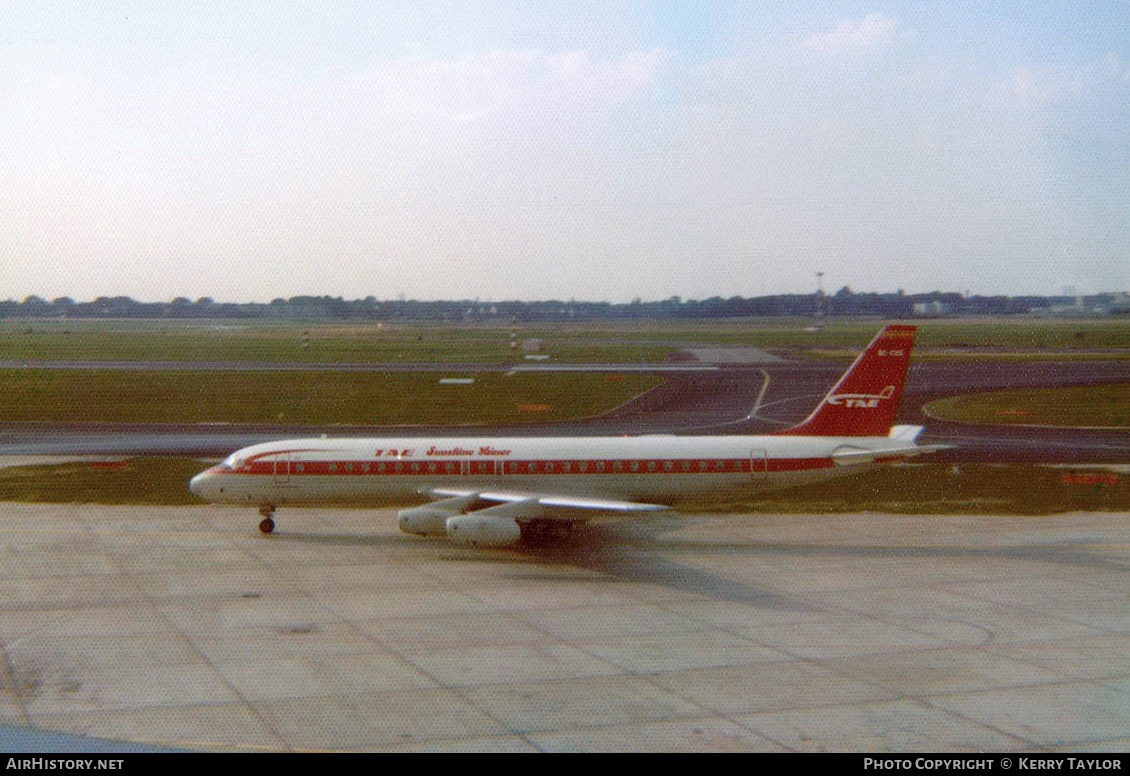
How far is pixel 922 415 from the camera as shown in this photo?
7056cm

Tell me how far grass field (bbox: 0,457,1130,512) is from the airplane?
11.8ft

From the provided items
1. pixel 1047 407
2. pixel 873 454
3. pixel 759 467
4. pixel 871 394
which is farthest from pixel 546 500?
pixel 1047 407

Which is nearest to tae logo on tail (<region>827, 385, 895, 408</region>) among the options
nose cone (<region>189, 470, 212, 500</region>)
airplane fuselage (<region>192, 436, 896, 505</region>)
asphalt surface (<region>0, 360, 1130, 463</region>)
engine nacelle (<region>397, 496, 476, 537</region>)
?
airplane fuselage (<region>192, 436, 896, 505</region>)

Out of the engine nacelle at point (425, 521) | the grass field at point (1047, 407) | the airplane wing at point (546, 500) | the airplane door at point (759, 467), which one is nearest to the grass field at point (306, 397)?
the grass field at point (1047, 407)

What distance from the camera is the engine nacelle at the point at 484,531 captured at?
32844 mm

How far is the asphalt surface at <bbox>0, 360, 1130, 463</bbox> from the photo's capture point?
5791 cm

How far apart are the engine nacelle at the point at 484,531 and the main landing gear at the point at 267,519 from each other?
27.9 ft

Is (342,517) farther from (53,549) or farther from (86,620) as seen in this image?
(86,620)

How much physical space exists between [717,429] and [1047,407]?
90.9 ft

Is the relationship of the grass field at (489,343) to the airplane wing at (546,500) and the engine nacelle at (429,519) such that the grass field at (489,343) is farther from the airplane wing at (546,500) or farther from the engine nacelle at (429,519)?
the engine nacelle at (429,519)

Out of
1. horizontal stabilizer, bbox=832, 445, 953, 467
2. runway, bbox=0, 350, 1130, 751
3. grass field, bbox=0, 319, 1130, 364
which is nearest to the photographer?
runway, bbox=0, 350, 1130, 751

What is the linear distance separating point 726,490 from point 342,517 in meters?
15.7

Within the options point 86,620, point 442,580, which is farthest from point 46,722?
point 442,580

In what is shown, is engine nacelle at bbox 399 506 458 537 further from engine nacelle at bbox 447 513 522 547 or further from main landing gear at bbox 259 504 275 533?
main landing gear at bbox 259 504 275 533
